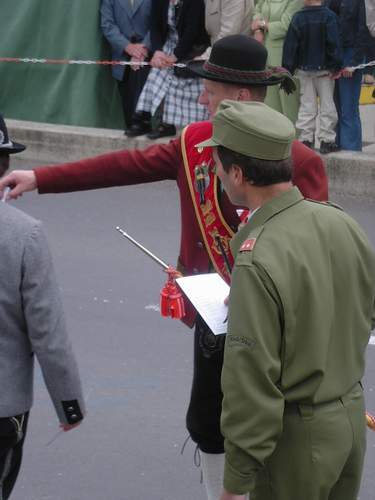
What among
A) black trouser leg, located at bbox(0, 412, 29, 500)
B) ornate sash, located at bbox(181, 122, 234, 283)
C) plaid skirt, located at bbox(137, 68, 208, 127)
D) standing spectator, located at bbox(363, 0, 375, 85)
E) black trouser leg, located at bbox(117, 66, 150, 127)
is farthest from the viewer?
black trouser leg, located at bbox(117, 66, 150, 127)

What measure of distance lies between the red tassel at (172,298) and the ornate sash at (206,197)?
16cm

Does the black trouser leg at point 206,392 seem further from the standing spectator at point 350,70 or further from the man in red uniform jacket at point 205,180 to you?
the standing spectator at point 350,70

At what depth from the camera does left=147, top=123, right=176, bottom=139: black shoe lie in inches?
404

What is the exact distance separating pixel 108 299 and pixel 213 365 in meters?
3.02

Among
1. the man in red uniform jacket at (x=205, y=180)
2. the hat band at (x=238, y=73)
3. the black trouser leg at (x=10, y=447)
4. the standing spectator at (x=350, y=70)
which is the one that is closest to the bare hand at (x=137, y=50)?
the standing spectator at (x=350, y=70)

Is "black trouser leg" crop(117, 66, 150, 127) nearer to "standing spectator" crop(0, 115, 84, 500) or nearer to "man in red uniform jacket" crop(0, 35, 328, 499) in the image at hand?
"man in red uniform jacket" crop(0, 35, 328, 499)

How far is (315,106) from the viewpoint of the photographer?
964 cm

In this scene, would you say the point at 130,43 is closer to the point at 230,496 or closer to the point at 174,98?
the point at 174,98

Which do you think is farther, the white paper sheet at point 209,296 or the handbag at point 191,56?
the handbag at point 191,56

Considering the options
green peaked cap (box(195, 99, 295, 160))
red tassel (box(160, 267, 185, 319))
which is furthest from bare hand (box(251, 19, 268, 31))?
green peaked cap (box(195, 99, 295, 160))

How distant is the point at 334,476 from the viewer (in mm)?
2898

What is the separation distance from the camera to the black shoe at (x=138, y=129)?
33.9 ft

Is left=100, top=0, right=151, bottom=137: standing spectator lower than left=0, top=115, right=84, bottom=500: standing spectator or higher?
lower

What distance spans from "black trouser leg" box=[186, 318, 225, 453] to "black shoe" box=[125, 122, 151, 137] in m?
6.69
